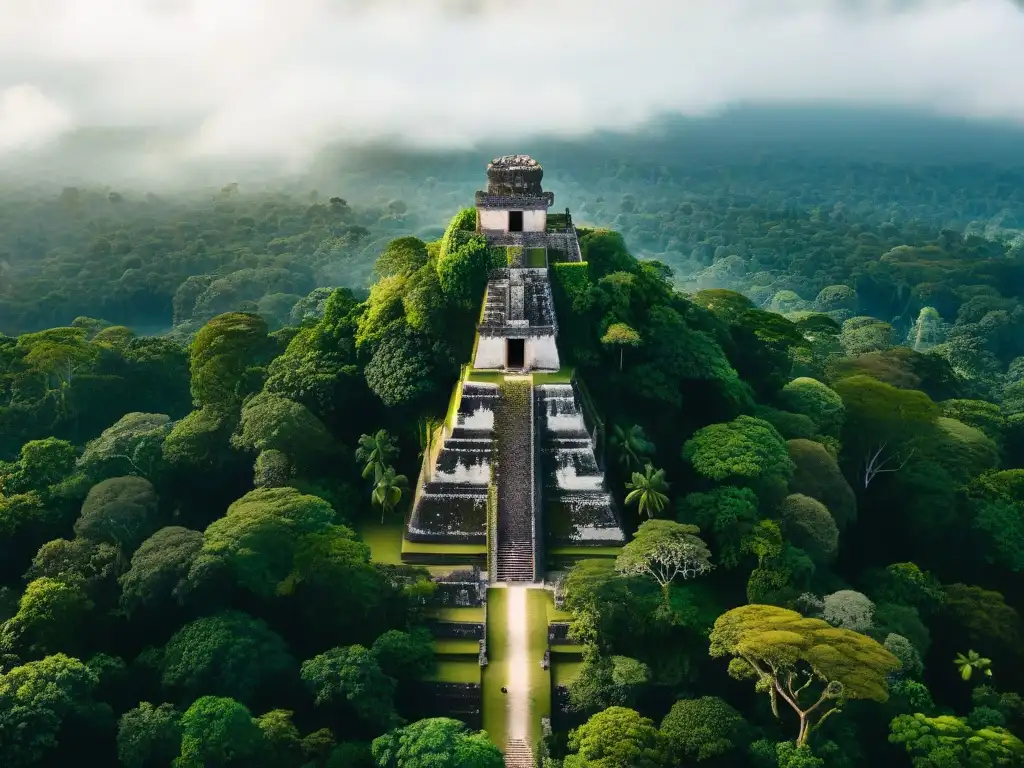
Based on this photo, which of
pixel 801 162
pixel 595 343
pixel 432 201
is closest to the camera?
pixel 595 343

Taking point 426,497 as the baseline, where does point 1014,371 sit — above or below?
below

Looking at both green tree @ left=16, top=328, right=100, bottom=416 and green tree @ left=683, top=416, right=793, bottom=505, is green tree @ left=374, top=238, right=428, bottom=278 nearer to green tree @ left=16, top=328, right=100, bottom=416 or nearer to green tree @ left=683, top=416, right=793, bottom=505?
green tree @ left=683, top=416, right=793, bottom=505

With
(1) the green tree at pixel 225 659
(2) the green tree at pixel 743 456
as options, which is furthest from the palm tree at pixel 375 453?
(2) the green tree at pixel 743 456

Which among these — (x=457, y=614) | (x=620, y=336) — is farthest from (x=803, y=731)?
(x=620, y=336)

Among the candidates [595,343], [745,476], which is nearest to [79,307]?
[595,343]

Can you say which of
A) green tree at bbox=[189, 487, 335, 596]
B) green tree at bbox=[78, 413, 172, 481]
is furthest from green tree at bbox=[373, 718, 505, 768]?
green tree at bbox=[78, 413, 172, 481]

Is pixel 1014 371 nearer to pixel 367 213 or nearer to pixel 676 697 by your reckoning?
pixel 676 697
